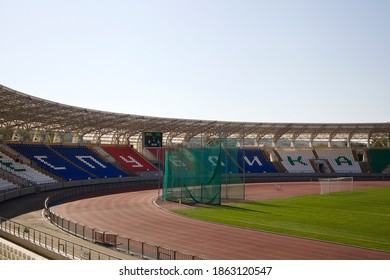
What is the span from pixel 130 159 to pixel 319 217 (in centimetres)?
4354

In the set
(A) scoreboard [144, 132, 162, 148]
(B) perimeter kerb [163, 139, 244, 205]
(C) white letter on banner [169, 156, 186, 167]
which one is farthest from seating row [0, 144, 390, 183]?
(A) scoreboard [144, 132, 162, 148]

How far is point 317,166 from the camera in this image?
78.9m

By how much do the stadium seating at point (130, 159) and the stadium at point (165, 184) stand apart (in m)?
0.24

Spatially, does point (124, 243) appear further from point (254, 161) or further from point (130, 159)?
point (254, 161)

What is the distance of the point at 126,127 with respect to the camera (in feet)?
209

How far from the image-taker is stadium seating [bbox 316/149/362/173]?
7706 centimetres

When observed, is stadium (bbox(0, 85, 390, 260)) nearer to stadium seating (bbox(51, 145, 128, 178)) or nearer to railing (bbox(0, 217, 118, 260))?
railing (bbox(0, 217, 118, 260))

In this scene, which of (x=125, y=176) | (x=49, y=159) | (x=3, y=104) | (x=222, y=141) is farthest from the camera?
(x=125, y=176)

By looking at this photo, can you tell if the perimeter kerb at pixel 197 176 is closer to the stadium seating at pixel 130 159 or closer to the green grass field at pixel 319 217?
the green grass field at pixel 319 217

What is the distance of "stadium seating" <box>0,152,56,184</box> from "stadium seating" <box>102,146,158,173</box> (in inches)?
686

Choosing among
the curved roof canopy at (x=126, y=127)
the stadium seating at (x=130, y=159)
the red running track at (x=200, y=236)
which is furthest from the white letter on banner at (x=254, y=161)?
the red running track at (x=200, y=236)

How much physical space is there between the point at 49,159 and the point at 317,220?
39.8 m

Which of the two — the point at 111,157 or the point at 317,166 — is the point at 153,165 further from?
the point at 317,166

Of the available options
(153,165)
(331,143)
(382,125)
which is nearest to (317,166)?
(331,143)
